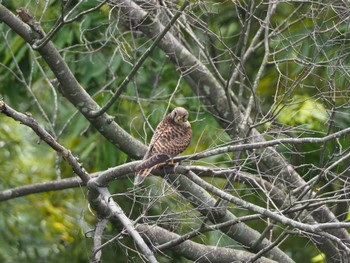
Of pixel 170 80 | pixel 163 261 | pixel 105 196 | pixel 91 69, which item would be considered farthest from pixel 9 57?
pixel 105 196

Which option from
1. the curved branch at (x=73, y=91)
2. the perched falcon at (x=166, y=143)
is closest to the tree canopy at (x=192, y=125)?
the curved branch at (x=73, y=91)

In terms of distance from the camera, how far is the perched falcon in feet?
20.1

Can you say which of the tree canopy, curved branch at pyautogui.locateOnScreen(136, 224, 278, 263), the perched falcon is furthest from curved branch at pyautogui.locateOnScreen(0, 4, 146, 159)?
curved branch at pyautogui.locateOnScreen(136, 224, 278, 263)

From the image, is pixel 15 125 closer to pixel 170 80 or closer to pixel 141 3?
pixel 170 80

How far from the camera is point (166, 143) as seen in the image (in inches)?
263

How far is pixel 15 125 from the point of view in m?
12.0

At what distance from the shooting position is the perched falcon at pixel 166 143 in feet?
20.1

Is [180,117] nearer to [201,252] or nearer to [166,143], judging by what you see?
[166,143]

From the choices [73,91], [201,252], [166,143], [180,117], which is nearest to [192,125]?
[180,117]

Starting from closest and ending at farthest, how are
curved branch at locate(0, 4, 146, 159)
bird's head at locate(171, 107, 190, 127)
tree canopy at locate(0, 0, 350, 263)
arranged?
1. tree canopy at locate(0, 0, 350, 263)
2. curved branch at locate(0, 4, 146, 159)
3. bird's head at locate(171, 107, 190, 127)

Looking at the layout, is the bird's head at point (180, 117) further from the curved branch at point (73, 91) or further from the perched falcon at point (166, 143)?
the curved branch at point (73, 91)

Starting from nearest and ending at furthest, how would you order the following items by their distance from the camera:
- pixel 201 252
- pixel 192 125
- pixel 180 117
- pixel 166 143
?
pixel 166 143
pixel 180 117
pixel 201 252
pixel 192 125

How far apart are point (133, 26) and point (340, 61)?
210cm

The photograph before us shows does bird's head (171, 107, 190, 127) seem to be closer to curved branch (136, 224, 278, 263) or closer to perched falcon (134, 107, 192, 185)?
perched falcon (134, 107, 192, 185)
